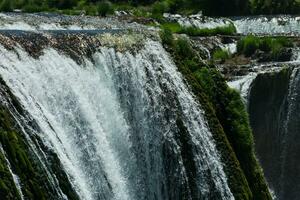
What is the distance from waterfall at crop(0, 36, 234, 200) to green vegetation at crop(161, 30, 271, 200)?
1.37 feet

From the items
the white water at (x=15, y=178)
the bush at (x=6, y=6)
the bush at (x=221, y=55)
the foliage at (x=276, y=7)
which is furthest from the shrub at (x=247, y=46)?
the foliage at (x=276, y=7)

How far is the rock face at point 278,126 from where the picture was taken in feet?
90.7

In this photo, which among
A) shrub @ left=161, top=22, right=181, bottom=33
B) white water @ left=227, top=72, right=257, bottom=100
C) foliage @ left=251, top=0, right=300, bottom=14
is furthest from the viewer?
foliage @ left=251, top=0, right=300, bottom=14

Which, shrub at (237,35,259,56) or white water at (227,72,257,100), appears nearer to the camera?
white water at (227,72,257,100)

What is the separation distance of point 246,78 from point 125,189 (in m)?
9.18

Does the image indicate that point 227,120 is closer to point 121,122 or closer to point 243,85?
point 243,85

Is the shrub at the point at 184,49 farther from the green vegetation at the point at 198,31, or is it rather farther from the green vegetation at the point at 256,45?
the green vegetation at the point at 198,31

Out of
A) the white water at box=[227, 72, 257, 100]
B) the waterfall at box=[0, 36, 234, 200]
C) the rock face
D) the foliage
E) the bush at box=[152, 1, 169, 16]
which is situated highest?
the waterfall at box=[0, 36, 234, 200]

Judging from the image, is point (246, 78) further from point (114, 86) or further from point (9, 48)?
point (9, 48)

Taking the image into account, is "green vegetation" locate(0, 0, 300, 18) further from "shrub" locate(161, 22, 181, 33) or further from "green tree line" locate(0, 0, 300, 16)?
"shrub" locate(161, 22, 181, 33)

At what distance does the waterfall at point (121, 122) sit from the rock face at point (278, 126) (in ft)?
16.9

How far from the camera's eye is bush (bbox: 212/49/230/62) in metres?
29.9

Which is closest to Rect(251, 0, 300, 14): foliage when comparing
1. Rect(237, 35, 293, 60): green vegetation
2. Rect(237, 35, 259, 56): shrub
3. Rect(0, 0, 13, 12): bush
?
Rect(0, 0, 13, 12): bush

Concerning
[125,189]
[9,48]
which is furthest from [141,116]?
[9,48]
